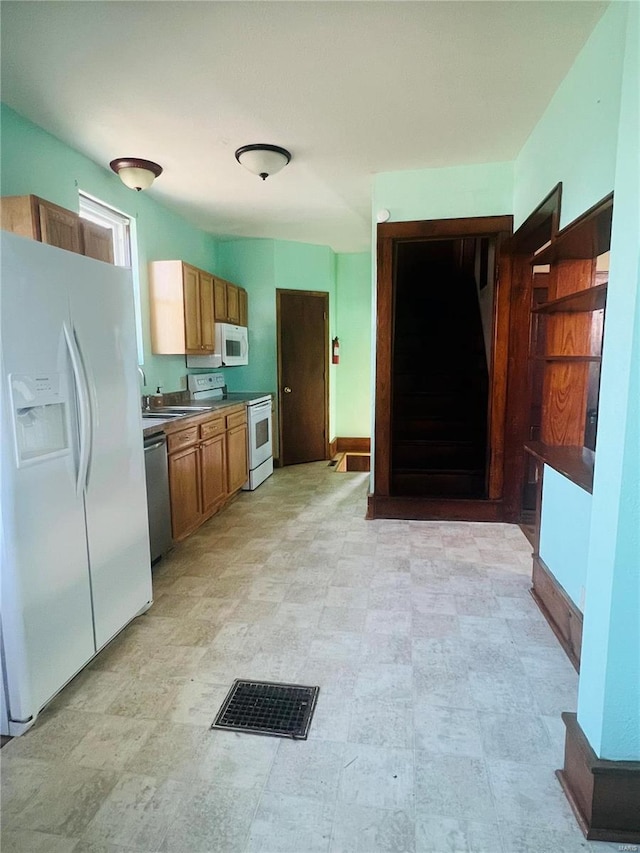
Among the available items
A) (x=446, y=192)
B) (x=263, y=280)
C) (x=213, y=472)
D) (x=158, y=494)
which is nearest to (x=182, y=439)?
(x=158, y=494)

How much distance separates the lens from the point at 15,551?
1536mm

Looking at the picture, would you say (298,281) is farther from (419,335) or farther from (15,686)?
(15,686)

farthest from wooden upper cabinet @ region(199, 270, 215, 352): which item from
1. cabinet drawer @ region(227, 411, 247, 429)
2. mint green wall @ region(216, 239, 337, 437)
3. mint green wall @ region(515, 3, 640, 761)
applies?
mint green wall @ region(515, 3, 640, 761)

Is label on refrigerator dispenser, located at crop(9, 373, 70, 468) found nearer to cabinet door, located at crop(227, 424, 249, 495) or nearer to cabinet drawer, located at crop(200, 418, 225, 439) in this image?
cabinet drawer, located at crop(200, 418, 225, 439)

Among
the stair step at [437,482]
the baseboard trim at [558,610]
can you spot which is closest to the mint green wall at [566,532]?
the baseboard trim at [558,610]

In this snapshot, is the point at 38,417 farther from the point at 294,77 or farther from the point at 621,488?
the point at 294,77

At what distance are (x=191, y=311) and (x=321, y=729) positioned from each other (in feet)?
11.5

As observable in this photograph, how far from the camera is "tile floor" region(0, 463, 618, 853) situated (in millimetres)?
1291

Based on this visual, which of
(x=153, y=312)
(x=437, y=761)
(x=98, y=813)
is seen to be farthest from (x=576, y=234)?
(x=153, y=312)

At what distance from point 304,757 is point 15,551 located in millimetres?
1216

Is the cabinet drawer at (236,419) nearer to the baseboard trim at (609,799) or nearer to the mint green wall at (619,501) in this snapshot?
the mint green wall at (619,501)

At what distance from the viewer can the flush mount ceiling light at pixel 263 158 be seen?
295 cm

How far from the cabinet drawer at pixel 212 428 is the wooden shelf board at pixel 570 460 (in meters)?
2.36

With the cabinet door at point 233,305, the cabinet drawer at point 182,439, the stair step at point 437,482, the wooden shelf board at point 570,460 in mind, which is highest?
the cabinet door at point 233,305
